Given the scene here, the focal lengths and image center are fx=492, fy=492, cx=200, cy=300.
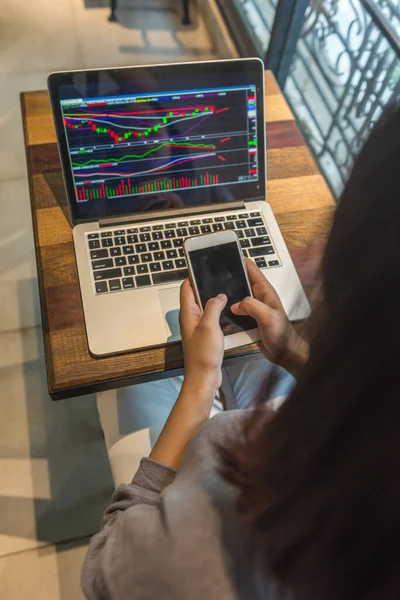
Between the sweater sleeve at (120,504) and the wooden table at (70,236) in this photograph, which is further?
the wooden table at (70,236)

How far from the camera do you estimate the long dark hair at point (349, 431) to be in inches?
13.5

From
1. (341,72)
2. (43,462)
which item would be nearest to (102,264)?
(43,462)

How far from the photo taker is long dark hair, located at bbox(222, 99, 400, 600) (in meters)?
0.34

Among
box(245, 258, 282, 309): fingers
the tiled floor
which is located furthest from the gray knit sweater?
the tiled floor

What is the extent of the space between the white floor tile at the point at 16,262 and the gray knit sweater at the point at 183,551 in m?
1.02

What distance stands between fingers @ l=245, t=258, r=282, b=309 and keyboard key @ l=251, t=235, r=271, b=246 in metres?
0.07

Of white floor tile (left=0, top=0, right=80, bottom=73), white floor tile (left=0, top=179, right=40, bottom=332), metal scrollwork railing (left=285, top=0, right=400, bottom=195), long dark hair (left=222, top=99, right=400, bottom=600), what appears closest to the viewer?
long dark hair (left=222, top=99, right=400, bottom=600)

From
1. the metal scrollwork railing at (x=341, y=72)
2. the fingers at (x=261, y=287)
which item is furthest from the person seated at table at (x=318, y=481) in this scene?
the metal scrollwork railing at (x=341, y=72)

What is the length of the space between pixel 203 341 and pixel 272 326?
0.11 m

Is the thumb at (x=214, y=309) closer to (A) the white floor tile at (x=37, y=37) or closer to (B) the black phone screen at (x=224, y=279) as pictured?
(B) the black phone screen at (x=224, y=279)

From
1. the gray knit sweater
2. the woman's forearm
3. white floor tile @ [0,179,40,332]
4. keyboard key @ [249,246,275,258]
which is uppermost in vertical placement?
white floor tile @ [0,179,40,332]

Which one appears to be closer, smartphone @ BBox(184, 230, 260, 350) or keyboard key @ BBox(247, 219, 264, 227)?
smartphone @ BBox(184, 230, 260, 350)

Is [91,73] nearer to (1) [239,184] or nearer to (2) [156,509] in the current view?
(1) [239,184]

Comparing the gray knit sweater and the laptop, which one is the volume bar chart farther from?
the gray knit sweater
